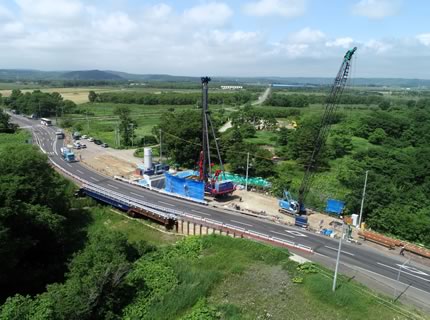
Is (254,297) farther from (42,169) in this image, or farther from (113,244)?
(42,169)

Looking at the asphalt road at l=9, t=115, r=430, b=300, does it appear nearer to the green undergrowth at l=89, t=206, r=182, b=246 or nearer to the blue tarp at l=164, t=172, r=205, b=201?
the blue tarp at l=164, t=172, r=205, b=201

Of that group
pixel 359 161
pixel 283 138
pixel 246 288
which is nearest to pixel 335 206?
pixel 246 288

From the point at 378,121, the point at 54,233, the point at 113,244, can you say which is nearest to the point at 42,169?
the point at 54,233

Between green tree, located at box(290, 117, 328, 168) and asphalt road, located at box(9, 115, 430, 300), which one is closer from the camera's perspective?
asphalt road, located at box(9, 115, 430, 300)

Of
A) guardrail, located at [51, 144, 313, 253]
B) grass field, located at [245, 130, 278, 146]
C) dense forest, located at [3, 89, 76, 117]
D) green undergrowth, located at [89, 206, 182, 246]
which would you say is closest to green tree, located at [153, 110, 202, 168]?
guardrail, located at [51, 144, 313, 253]

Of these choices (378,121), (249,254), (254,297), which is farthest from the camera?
(378,121)

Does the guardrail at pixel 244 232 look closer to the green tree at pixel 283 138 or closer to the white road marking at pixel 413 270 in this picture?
the white road marking at pixel 413 270
